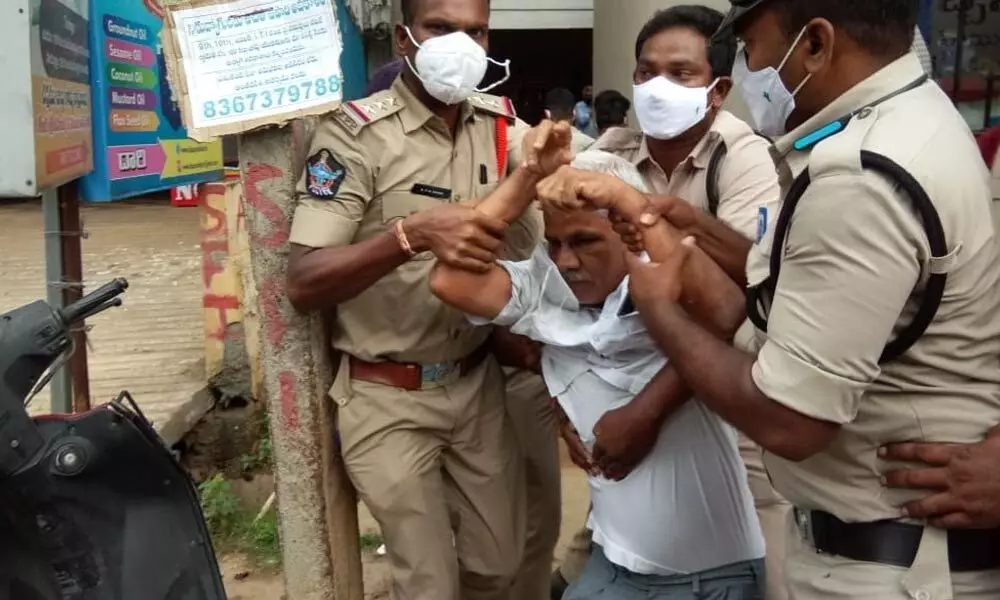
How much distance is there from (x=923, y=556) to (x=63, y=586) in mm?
1584

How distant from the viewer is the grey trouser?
1951mm

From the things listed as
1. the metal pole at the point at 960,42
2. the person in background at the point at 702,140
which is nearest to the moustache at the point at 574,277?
the person in background at the point at 702,140

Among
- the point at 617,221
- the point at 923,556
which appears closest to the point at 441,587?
the point at 617,221

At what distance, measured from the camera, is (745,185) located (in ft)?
8.35

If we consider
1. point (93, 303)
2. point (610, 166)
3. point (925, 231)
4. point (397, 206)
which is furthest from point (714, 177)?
point (93, 303)

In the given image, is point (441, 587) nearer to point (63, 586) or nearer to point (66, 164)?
point (63, 586)

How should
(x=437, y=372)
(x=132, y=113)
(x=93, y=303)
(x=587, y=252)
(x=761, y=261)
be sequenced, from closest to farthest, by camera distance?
1. (x=761, y=261)
2. (x=93, y=303)
3. (x=587, y=252)
4. (x=437, y=372)
5. (x=132, y=113)

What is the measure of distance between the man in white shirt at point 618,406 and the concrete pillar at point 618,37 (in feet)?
10.7

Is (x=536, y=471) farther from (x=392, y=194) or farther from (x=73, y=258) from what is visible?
(x=73, y=258)

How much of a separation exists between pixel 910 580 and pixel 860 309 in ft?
1.58

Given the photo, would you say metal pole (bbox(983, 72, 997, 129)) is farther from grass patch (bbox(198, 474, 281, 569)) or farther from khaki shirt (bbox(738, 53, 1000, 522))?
grass patch (bbox(198, 474, 281, 569))

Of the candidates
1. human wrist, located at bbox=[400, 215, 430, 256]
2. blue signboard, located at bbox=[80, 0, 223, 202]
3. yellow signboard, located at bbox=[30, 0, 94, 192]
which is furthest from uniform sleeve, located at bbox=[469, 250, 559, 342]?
blue signboard, located at bbox=[80, 0, 223, 202]

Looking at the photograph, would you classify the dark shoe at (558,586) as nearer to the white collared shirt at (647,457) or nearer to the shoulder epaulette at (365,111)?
the white collared shirt at (647,457)

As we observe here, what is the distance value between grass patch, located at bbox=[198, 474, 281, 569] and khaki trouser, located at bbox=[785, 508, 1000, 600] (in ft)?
9.97
